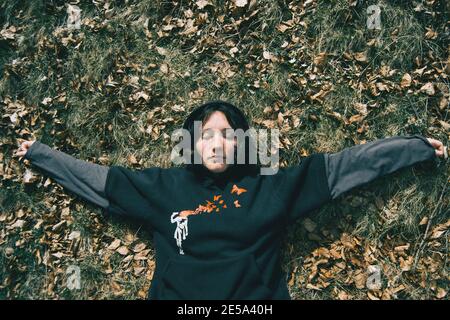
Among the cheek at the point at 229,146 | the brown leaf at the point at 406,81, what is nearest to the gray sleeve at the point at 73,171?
the cheek at the point at 229,146

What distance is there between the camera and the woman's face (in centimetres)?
408

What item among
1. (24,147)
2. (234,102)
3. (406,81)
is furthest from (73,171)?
(406,81)

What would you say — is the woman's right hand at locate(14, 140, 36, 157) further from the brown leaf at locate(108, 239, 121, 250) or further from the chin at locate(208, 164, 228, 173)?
the chin at locate(208, 164, 228, 173)

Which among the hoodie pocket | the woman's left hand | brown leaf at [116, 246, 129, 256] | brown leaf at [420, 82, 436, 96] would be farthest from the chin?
brown leaf at [420, 82, 436, 96]

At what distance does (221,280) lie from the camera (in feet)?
12.8

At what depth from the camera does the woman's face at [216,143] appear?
13.4 ft

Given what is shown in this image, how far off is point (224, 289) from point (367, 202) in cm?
187

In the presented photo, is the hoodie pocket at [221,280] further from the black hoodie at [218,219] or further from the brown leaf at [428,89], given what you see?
the brown leaf at [428,89]

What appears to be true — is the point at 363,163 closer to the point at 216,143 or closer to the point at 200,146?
the point at 216,143

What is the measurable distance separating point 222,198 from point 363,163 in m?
1.44

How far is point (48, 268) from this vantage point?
468 cm

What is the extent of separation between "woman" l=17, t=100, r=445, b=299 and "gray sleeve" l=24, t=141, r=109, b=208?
1 centimetres
